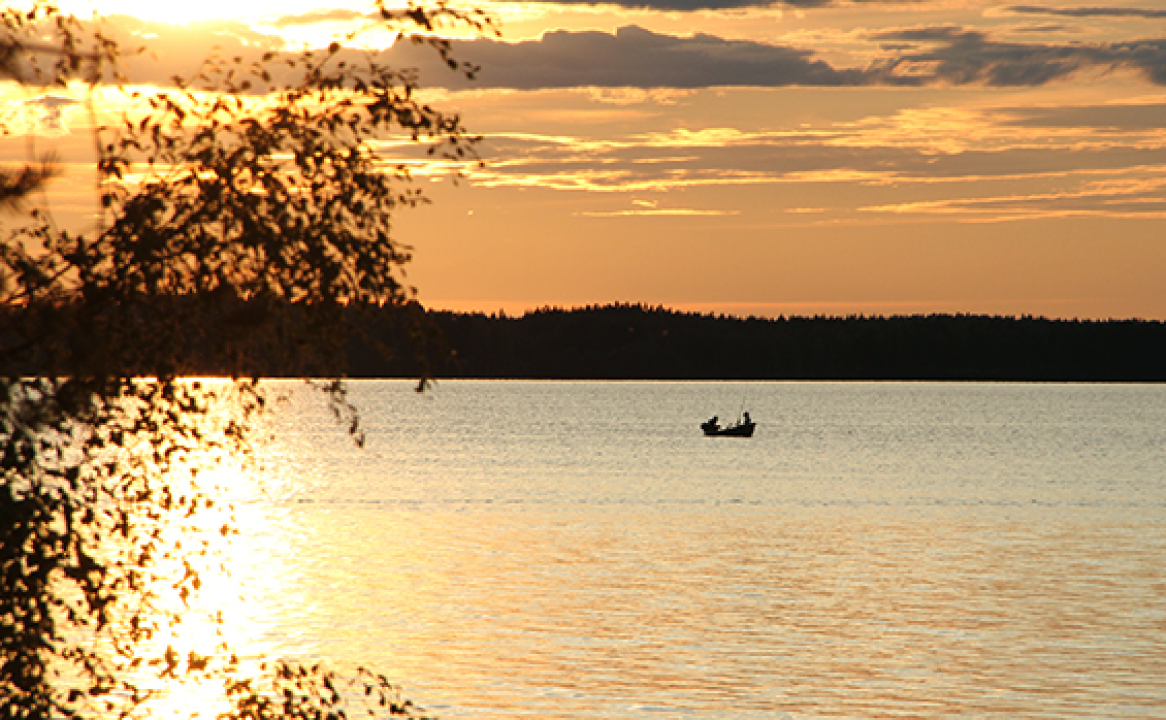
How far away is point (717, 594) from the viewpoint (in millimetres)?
47812

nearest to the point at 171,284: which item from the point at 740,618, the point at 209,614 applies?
the point at 209,614

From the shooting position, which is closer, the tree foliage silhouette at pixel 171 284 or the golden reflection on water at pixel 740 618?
the tree foliage silhouette at pixel 171 284

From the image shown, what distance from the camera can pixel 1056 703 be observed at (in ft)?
105

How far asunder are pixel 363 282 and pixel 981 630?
32.7 metres

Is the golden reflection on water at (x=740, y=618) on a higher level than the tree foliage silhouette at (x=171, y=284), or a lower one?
lower

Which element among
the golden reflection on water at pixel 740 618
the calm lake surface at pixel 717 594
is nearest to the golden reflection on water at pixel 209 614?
the calm lake surface at pixel 717 594

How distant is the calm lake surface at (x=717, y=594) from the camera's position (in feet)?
108

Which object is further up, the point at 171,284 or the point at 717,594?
the point at 171,284

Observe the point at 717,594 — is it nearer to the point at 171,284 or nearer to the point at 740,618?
the point at 740,618

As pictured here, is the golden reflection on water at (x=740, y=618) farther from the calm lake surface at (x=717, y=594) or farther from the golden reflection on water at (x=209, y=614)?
the golden reflection on water at (x=209, y=614)

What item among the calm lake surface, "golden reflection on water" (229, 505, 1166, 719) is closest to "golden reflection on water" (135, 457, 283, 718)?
the calm lake surface

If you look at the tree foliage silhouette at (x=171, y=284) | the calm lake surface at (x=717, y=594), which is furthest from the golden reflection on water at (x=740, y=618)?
the tree foliage silhouette at (x=171, y=284)

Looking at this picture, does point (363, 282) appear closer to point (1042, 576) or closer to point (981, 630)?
point (981, 630)

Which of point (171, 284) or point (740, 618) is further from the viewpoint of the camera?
point (740, 618)
